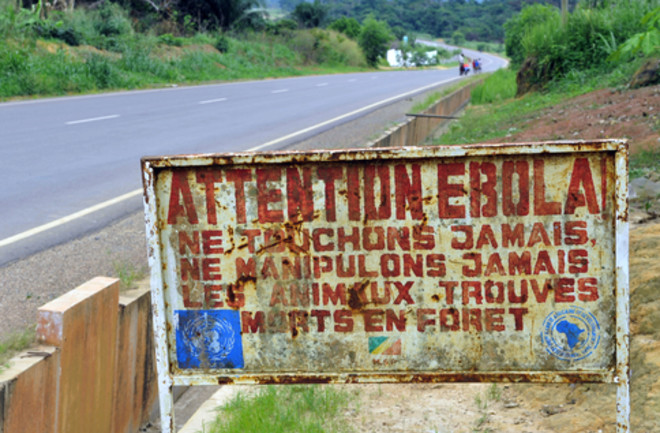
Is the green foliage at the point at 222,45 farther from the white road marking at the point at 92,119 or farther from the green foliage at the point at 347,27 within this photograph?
the green foliage at the point at 347,27

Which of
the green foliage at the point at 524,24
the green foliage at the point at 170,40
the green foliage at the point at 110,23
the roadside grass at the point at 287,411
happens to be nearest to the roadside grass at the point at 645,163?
the roadside grass at the point at 287,411

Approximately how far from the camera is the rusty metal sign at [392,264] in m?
2.46

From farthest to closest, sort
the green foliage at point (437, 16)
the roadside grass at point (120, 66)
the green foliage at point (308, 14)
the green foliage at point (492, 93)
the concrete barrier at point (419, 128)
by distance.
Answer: the green foliage at point (437, 16) → the green foliage at point (308, 14) → the green foliage at point (492, 93) → the roadside grass at point (120, 66) → the concrete barrier at point (419, 128)

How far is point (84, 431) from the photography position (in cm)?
320

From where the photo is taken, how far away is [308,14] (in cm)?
5991

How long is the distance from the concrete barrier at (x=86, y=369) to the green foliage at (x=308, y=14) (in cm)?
5768

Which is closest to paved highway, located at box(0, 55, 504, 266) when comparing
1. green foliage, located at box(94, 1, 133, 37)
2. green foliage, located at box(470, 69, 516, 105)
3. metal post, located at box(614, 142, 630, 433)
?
green foliage, located at box(470, 69, 516, 105)

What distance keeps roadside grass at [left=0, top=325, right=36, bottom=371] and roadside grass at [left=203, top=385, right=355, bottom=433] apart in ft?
2.73

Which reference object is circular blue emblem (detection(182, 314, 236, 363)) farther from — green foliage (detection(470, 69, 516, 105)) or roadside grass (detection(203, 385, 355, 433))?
green foliage (detection(470, 69, 516, 105))

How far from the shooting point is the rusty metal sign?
2.46m

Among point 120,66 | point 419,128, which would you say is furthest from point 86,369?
point 120,66

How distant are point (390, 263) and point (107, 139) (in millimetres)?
8923

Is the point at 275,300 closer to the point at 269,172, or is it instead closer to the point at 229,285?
the point at 229,285

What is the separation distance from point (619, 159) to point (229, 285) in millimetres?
1339
